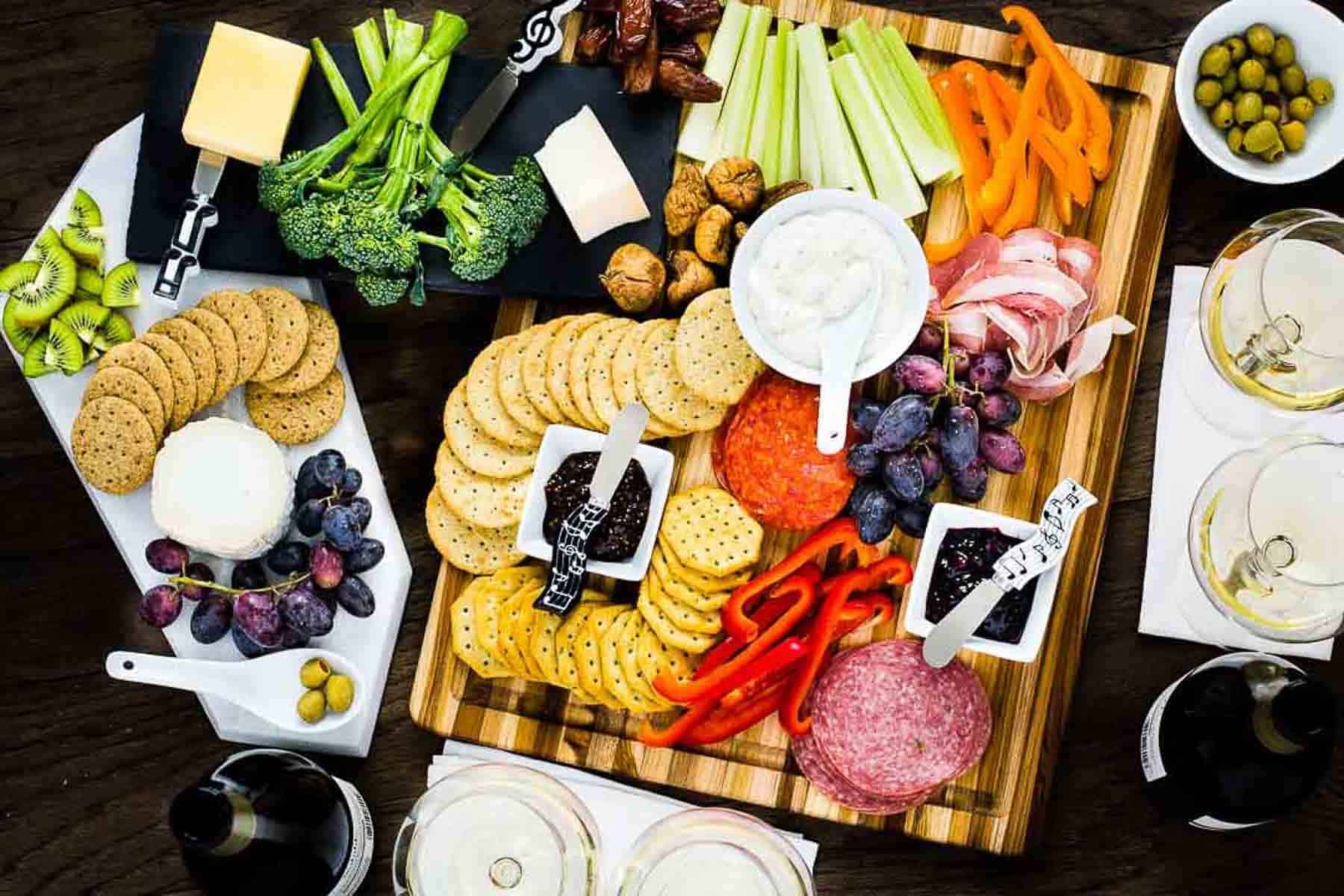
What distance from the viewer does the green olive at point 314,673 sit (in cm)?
187

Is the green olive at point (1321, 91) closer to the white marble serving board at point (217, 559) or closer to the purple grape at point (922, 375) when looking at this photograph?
the purple grape at point (922, 375)

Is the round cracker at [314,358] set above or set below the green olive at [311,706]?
above

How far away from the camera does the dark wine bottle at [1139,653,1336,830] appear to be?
1654 mm

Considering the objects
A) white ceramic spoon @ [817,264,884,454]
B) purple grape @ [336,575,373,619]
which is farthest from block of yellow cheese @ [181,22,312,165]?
white ceramic spoon @ [817,264,884,454]

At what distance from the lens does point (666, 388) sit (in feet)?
5.87

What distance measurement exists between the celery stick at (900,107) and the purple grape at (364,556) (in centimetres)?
93

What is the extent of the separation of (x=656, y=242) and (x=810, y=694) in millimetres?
660

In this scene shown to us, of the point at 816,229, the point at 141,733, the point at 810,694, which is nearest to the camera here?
the point at 816,229

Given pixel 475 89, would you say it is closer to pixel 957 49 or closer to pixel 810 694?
pixel 957 49

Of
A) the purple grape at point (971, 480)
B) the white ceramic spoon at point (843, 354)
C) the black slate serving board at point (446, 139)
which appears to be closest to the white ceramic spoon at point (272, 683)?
the black slate serving board at point (446, 139)

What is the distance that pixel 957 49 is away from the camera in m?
1.91

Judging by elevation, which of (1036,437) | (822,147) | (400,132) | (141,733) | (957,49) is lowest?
(141,733)

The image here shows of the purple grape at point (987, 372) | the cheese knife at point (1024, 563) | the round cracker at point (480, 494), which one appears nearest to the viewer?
the cheese knife at point (1024, 563)

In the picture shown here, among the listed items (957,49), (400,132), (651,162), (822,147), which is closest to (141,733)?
(400,132)
